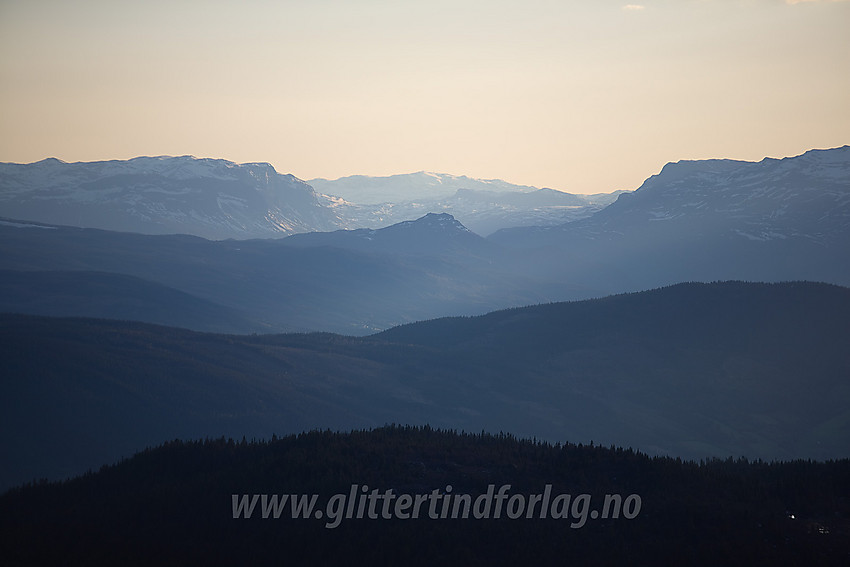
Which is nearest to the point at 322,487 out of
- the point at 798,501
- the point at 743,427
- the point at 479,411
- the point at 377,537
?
the point at 377,537

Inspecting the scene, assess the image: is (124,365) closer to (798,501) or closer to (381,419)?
(381,419)

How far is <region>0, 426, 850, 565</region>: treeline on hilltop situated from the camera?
4319 centimetres

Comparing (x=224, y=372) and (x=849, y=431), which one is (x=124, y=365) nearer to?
(x=224, y=372)

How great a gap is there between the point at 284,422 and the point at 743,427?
350ft

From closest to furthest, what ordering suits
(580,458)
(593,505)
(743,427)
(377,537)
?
(377,537) → (593,505) → (580,458) → (743,427)

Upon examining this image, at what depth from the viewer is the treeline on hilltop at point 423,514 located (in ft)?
142

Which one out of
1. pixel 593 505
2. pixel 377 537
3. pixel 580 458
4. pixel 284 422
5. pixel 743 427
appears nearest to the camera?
pixel 377 537

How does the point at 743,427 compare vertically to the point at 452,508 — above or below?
below

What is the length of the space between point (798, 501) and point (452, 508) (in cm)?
2094

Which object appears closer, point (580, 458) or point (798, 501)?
point (798, 501)

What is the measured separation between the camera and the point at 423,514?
48719mm

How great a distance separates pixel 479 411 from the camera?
19675 cm

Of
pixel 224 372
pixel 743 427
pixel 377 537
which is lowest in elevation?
pixel 743 427

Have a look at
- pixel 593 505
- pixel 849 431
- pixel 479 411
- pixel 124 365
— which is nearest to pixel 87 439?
pixel 124 365
